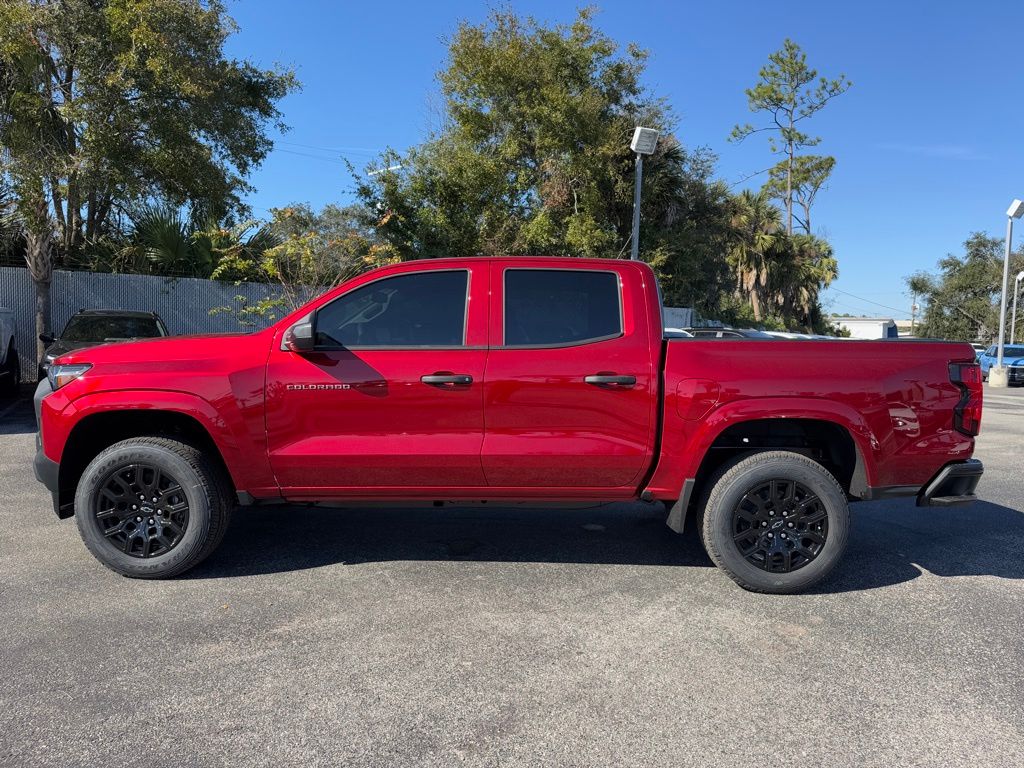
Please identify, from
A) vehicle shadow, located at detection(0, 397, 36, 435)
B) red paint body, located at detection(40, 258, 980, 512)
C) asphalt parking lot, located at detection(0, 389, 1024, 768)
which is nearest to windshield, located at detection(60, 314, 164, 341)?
vehicle shadow, located at detection(0, 397, 36, 435)

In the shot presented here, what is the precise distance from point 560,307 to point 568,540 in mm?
1809

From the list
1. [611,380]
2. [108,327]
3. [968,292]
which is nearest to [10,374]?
[108,327]

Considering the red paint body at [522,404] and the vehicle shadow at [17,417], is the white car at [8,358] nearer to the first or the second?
the vehicle shadow at [17,417]

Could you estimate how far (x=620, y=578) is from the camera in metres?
4.46

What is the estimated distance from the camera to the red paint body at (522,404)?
13.5 ft

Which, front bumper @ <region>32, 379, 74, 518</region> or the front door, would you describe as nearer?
the front door

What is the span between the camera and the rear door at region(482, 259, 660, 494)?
4.12 metres

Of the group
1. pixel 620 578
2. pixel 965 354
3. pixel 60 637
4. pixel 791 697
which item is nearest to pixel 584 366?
pixel 620 578

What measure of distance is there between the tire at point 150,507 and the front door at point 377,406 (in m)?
0.47

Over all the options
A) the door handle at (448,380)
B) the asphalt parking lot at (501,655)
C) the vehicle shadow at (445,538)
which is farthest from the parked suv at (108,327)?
the door handle at (448,380)

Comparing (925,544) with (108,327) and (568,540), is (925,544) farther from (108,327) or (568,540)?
(108,327)

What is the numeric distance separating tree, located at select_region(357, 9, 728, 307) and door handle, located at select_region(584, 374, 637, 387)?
44.6ft

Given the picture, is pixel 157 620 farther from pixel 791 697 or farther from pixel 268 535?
pixel 791 697

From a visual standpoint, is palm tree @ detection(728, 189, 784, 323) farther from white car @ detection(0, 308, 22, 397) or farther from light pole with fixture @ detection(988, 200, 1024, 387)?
white car @ detection(0, 308, 22, 397)
